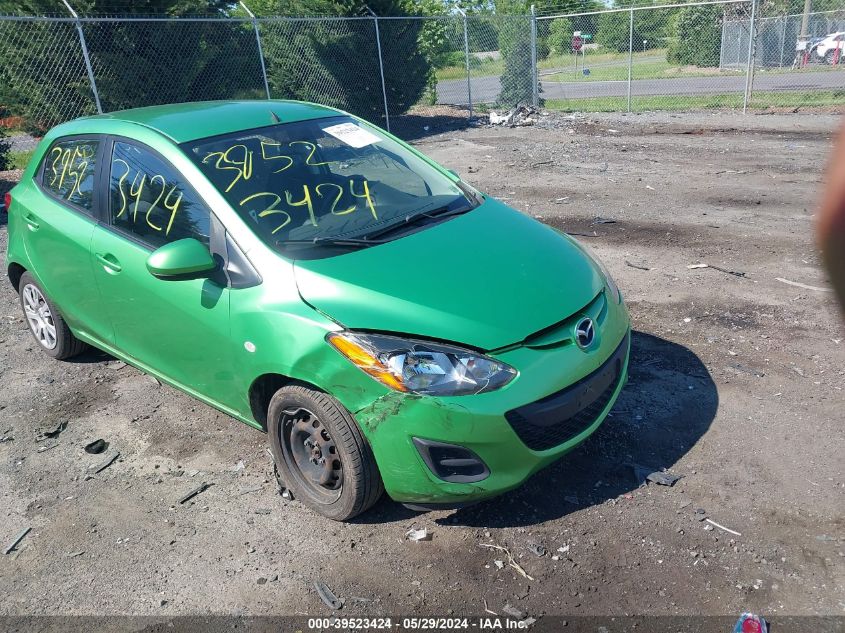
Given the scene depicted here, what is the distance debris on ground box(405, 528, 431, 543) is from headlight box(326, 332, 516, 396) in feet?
2.54

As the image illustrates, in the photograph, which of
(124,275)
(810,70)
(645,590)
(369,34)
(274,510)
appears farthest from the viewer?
(810,70)

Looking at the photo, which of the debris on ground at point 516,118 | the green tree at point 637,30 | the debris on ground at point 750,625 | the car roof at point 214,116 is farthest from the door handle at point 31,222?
the green tree at point 637,30

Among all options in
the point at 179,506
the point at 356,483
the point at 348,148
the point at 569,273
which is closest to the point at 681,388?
the point at 569,273

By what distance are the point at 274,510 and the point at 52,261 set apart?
2.43 meters

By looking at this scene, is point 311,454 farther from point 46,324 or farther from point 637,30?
point 637,30

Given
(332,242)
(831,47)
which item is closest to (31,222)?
(332,242)

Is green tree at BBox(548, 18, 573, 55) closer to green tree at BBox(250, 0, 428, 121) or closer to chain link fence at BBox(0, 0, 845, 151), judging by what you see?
chain link fence at BBox(0, 0, 845, 151)

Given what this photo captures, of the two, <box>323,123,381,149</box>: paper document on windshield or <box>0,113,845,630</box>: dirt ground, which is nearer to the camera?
<box>0,113,845,630</box>: dirt ground

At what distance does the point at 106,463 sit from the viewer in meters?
4.07

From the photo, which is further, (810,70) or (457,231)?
(810,70)

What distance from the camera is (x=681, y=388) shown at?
4340 millimetres

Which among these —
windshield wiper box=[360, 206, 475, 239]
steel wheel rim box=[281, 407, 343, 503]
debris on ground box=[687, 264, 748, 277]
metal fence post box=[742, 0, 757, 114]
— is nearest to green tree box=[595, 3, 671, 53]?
metal fence post box=[742, 0, 757, 114]

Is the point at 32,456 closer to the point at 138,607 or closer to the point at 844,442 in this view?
the point at 138,607

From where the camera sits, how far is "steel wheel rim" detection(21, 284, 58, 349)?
5.12 meters
